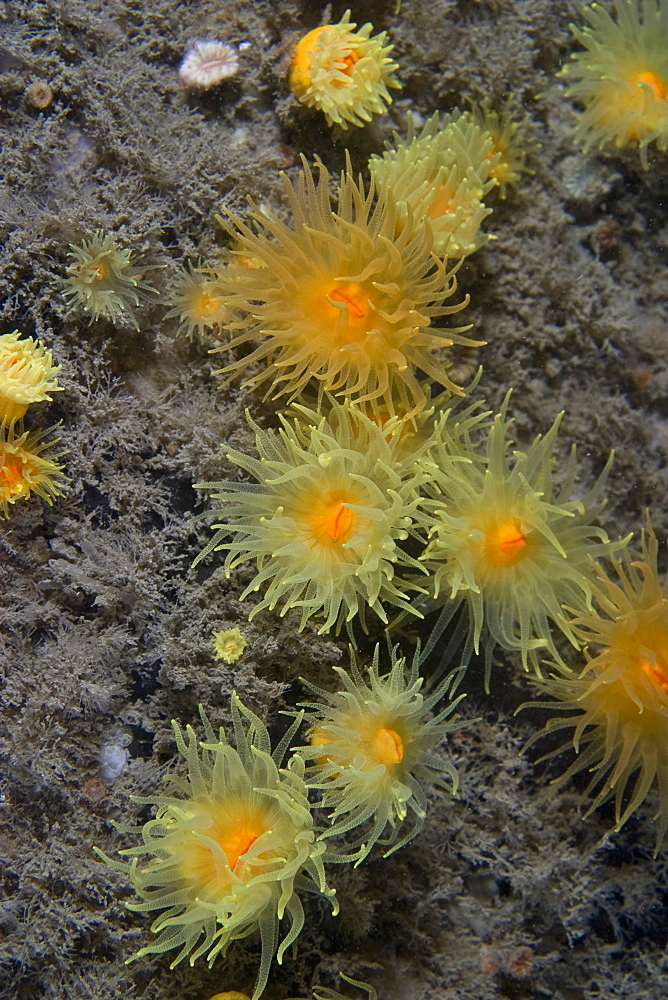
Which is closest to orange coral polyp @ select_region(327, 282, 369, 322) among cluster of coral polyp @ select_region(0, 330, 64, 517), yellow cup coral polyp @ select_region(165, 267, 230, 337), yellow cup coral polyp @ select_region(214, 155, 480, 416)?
yellow cup coral polyp @ select_region(214, 155, 480, 416)

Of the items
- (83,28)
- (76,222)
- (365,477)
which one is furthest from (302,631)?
(83,28)

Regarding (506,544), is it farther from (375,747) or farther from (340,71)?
(340,71)

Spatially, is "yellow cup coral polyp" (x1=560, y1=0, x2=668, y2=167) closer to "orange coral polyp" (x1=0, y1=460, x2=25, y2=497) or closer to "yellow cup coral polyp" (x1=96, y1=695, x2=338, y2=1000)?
"orange coral polyp" (x1=0, y1=460, x2=25, y2=497)

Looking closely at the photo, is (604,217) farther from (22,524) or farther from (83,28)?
(22,524)

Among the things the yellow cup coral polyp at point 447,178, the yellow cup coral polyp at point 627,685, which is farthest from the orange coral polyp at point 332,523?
the yellow cup coral polyp at point 447,178

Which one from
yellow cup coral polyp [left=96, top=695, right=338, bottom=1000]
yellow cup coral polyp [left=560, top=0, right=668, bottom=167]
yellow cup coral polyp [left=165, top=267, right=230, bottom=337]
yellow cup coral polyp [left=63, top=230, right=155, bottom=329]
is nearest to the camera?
yellow cup coral polyp [left=96, top=695, right=338, bottom=1000]
